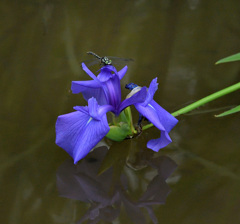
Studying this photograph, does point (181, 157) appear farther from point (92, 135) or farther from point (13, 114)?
point (13, 114)

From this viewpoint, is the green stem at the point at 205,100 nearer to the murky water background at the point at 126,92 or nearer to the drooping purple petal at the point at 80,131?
the murky water background at the point at 126,92

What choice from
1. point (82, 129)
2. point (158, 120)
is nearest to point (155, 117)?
point (158, 120)

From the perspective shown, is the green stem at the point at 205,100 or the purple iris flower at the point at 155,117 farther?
the green stem at the point at 205,100

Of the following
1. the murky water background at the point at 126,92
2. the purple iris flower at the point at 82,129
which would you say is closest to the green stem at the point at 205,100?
the murky water background at the point at 126,92

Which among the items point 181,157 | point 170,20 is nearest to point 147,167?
point 181,157

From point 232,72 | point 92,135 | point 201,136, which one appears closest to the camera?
point 92,135

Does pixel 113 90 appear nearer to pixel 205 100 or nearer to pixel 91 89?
pixel 91 89
